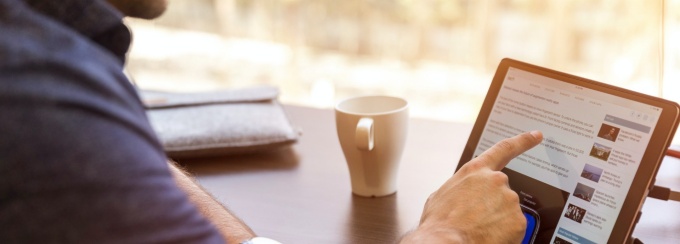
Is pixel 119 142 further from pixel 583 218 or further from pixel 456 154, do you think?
pixel 456 154

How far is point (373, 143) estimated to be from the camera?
0.94 meters

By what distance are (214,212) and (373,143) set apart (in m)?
0.22

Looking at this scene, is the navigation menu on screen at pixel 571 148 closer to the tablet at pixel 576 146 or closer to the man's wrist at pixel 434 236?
the tablet at pixel 576 146

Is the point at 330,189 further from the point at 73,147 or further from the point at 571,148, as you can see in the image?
the point at 73,147

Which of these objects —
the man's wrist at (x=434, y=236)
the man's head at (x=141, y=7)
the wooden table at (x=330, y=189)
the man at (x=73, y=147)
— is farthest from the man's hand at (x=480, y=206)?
the man's head at (x=141, y=7)

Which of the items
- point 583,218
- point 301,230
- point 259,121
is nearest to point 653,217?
point 583,218

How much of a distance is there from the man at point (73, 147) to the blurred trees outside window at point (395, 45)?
1.80 meters

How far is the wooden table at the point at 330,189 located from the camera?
905mm

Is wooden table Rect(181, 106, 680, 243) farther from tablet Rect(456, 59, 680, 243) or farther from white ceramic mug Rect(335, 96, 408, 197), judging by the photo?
tablet Rect(456, 59, 680, 243)

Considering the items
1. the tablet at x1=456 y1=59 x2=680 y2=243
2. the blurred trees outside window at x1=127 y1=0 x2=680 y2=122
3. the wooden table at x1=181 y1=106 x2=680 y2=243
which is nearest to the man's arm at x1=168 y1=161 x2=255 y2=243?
the wooden table at x1=181 y1=106 x2=680 y2=243

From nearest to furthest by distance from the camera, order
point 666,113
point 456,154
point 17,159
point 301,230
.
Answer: point 17,159 < point 666,113 < point 301,230 < point 456,154

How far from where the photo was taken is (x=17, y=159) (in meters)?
0.53

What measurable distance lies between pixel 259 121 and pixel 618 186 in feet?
1.89

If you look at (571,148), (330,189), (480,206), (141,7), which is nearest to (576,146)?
(571,148)
